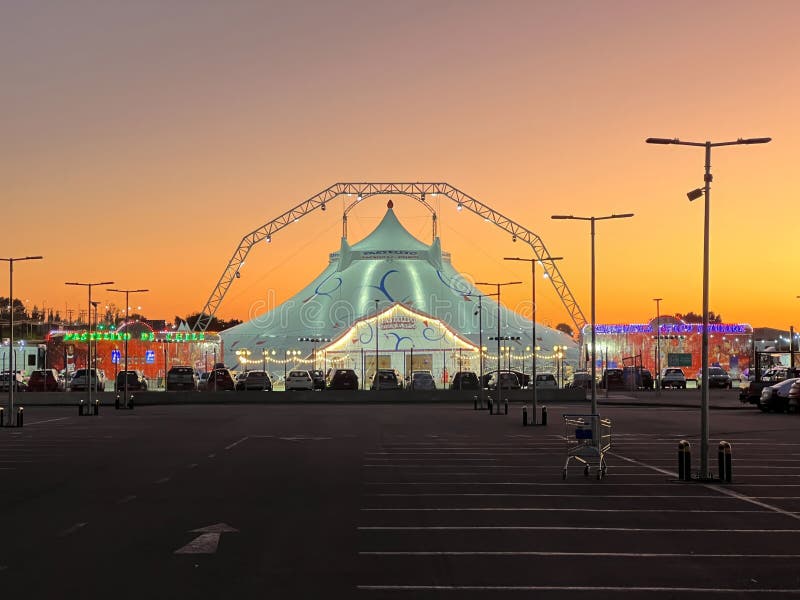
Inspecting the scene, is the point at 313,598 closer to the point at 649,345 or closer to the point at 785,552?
the point at 785,552

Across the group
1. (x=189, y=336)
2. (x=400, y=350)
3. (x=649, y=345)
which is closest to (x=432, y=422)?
(x=400, y=350)

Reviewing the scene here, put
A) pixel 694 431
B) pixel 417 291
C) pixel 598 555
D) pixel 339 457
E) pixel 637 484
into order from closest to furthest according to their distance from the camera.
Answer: pixel 598 555 → pixel 637 484 → pixel 339 457 → pixel 694 431 → pixel 417 291

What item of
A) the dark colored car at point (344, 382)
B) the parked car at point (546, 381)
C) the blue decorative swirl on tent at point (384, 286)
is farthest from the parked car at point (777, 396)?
the blue decorative swirl on tent at point (384, 286)

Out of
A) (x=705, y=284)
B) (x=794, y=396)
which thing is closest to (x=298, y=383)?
(x=794, y=396)

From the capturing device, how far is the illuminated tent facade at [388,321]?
9544 cm

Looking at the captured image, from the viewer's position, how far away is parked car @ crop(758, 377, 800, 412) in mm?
51062

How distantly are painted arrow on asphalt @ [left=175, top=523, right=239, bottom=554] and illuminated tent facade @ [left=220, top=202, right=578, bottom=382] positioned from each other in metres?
69.6

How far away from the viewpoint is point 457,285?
11506 cm

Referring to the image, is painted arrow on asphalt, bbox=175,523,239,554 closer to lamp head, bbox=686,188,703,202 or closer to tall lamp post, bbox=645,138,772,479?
tall lamp post, bbox=645,138,772,479

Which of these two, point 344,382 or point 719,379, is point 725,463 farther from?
point 719,379

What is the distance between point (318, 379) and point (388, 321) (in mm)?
Answer: 11990

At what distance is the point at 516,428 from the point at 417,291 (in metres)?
71.3

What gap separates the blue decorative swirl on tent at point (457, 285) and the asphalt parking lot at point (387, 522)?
82.1m

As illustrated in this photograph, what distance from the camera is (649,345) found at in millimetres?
111625
